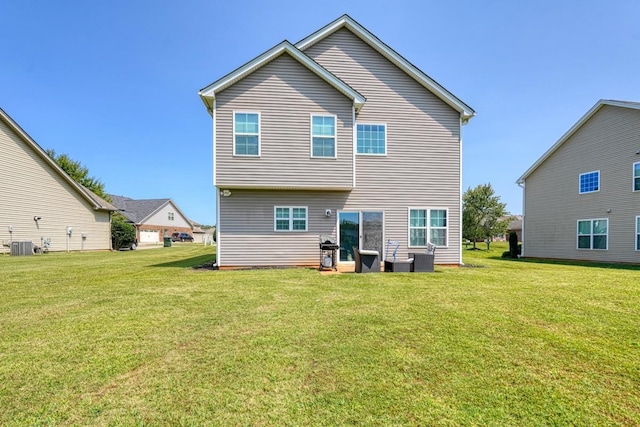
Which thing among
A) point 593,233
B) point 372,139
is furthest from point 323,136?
point 593,233

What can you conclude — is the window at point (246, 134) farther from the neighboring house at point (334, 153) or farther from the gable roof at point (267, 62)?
the gable roof at point (267, 62)

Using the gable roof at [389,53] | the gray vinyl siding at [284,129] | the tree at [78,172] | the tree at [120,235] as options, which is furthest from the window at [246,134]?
the tree at [78,172]

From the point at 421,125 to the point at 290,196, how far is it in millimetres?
6039

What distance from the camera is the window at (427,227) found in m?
11.6

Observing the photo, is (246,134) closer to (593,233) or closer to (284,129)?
(284,129)

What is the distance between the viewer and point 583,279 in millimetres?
8633

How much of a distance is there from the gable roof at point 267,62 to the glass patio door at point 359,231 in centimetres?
416

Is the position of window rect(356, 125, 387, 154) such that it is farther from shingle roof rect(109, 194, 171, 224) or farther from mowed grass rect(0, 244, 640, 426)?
shingle roof rect(109, 194, 171, 224)

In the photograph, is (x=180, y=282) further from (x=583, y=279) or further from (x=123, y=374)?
(x=583, y=279)

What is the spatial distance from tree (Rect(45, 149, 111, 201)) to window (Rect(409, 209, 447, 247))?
40.4 meters

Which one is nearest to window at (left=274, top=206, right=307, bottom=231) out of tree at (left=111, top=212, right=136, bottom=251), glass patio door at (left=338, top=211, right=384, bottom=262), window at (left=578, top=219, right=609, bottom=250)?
glass patio door at (left=338, top=211, right=384, bottom=262)

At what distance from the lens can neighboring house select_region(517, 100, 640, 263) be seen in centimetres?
1421

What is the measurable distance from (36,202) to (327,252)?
69.1ft

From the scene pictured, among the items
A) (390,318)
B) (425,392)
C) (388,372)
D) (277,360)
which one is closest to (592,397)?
(425,392)
